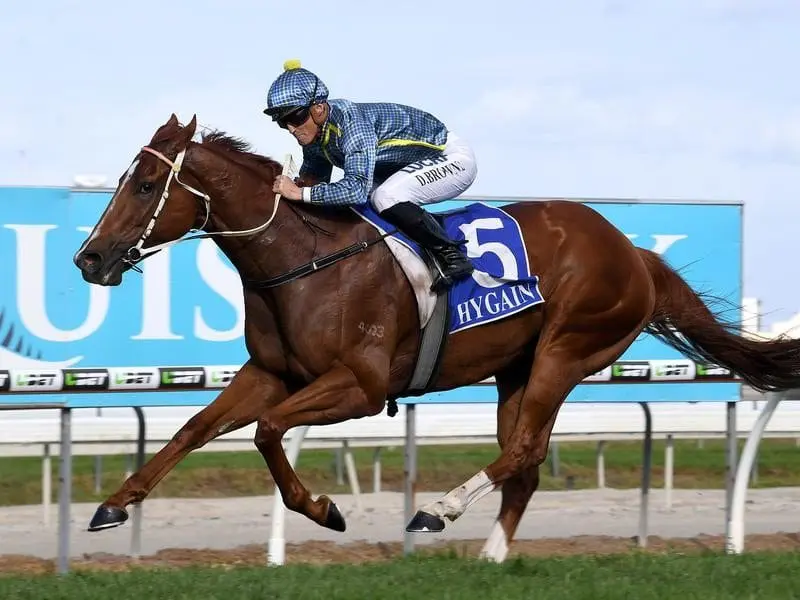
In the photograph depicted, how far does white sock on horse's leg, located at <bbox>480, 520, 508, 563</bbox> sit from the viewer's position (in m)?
6.28

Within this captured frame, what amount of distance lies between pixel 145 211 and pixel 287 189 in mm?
614

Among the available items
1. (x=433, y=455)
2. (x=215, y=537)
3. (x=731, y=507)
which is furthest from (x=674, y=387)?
(x=433, y=455)

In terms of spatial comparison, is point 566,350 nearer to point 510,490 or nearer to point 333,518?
point 510,490

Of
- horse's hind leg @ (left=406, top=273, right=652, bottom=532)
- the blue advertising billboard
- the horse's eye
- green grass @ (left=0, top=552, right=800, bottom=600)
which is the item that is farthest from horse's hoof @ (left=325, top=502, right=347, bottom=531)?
the blue advertising billboard

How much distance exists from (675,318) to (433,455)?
315 inches

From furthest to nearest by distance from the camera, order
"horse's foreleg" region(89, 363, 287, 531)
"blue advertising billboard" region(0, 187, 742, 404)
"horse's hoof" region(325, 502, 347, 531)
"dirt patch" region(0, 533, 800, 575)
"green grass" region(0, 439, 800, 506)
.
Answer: "green grass" region(0, 439, 800, 506), "dirt patch" region(0, 533, 800, 575), "blue advertising billboard" region(0, 187, 742, 404), "horse's hoof" region(325, 502, 347, 531), "horse's foreleg" region(89, 363, 287, 531)

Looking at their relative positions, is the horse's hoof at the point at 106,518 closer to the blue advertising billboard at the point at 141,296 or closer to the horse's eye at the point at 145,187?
the horse's eye at the point at 145,187

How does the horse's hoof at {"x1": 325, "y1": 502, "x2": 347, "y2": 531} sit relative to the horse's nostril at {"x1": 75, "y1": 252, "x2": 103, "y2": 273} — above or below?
below

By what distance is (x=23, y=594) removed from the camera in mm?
4883

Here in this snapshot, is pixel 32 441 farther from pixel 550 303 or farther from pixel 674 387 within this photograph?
pixel 674 387

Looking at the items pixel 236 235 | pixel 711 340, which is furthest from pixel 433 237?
pixel 711 340

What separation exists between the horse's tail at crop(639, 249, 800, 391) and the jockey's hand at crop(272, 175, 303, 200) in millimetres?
2030

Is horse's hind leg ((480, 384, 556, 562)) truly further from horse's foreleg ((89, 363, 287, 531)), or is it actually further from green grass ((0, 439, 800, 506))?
green grass ((0, 439, 800, 506))

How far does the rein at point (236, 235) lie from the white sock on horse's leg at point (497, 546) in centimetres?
150
